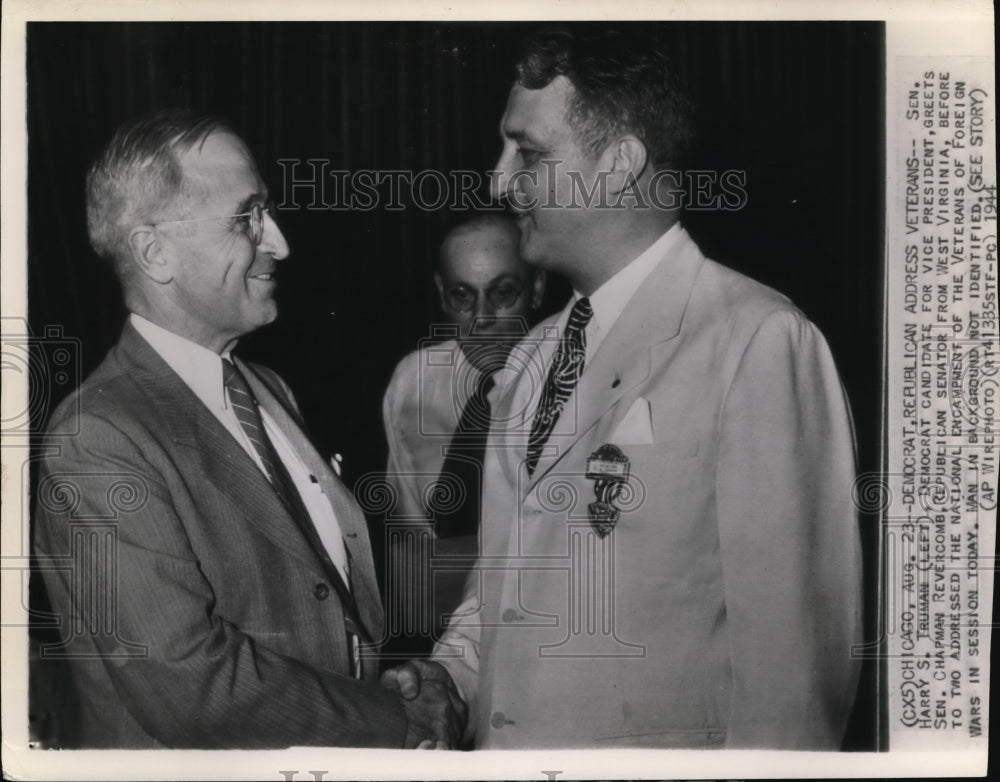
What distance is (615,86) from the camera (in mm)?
3197

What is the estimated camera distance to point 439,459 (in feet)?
10.6

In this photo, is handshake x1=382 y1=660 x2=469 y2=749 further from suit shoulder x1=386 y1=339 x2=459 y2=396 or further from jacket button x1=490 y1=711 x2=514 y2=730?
suit shoulder x1=386 y1=339 x2=459 y2=396

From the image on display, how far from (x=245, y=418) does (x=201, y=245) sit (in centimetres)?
50

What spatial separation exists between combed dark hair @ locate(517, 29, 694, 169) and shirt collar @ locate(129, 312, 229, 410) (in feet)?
3.91

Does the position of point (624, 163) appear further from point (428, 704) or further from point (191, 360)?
point (428, 704)

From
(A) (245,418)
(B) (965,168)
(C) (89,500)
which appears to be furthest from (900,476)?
(C) (89,500)

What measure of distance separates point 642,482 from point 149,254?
152 centimetres

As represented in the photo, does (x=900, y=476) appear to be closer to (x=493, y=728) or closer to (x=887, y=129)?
(x=887, y=129)

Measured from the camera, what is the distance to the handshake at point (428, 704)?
10.6 ft

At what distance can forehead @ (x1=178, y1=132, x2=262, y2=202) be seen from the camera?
3168mm

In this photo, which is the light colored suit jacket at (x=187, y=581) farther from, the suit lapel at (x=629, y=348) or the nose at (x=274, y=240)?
the suit lapel at (x=629, y=348)

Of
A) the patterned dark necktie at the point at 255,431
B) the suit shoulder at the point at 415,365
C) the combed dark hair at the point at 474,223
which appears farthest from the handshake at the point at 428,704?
the combed dark hair at the point at 474,223

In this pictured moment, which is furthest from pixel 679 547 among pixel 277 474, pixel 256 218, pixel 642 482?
pixel 256 218

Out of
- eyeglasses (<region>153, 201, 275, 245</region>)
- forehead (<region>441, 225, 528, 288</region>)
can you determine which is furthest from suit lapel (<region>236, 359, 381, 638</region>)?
forehead (<region>441, 225, 528, 288</region>)
